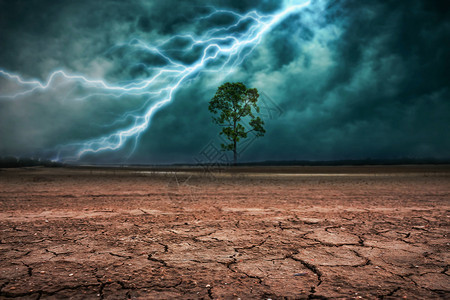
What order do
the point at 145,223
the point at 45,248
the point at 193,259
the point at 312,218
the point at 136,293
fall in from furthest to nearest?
the point at 312,218
the point at 145,223
the point at 45,248
the point at 193,259
the point at 136,293

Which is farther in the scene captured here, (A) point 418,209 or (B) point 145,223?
(A) point 418,209

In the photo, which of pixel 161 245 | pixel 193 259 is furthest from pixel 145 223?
pixel 193 259

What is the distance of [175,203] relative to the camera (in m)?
5.96

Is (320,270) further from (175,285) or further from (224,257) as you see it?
(175,285)

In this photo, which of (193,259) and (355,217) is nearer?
(193,259)

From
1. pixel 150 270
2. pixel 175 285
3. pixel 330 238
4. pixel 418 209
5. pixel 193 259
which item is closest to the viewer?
pixel 175 285

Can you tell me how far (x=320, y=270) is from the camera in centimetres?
234

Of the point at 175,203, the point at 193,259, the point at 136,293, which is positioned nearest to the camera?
the point at 136,293

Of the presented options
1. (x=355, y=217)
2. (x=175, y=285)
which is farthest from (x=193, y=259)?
(x=355, y=217)

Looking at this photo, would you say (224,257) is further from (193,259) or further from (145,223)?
(145,223)

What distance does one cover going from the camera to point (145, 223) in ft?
13.1

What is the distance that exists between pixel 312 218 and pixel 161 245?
281 centimetres

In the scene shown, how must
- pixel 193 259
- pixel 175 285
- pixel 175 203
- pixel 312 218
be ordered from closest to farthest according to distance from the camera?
pixel 175 285 → pixel 193 259 → pixel 312 218 → pixel 175 203

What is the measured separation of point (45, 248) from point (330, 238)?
3643mm
